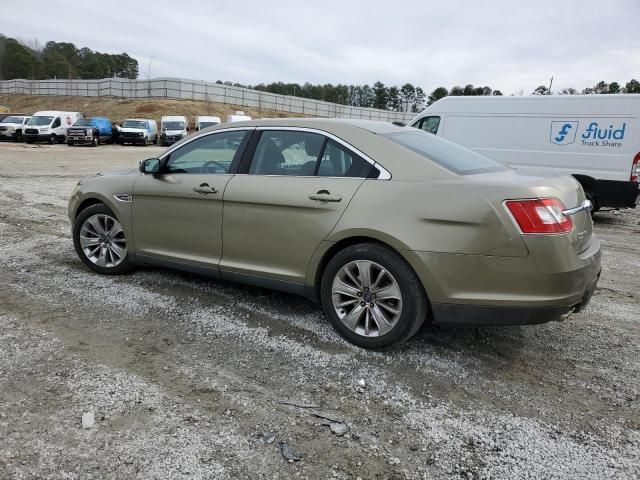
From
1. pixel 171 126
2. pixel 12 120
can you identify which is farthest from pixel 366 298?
pixel 12 120

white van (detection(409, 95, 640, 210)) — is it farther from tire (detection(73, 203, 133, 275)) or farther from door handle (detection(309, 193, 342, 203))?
tire (detection(73, 203, 133, 275))

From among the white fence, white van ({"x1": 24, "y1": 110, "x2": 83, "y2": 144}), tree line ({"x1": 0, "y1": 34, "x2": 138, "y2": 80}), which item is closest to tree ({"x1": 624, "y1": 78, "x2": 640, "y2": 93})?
the white fence

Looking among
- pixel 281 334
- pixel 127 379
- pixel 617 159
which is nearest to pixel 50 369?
pixel 127 379

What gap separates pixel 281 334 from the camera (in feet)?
12.8

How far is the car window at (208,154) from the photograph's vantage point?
437cm

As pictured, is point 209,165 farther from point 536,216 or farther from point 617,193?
point 617,193

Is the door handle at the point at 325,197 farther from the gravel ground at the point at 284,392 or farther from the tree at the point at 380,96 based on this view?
the tree at the point at 380,96

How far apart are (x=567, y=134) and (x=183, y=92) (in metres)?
59.0

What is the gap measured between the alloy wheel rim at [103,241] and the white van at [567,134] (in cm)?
671

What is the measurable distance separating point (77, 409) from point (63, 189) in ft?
34.2

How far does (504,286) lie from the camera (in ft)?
10.2

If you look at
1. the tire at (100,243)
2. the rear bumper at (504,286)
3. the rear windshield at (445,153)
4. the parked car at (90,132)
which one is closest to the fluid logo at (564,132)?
the rear windshield at (445,153)

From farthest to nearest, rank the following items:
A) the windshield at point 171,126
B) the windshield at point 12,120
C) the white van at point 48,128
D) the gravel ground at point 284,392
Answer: the windshield at point 171,126, the windshield at point 12,120, the white van at point 48,128, the gravel ground at point 284,392

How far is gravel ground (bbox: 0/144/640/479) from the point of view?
2477mm
